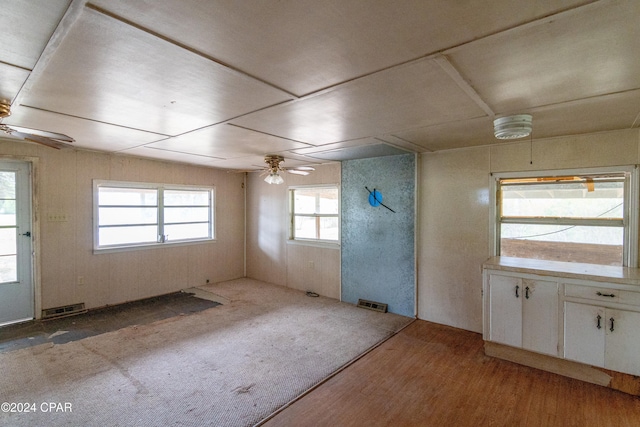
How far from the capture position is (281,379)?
2.68 m

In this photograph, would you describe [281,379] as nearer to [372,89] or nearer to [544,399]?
[544,399]

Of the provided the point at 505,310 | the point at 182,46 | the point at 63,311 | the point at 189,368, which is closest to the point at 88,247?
the point at 63,311

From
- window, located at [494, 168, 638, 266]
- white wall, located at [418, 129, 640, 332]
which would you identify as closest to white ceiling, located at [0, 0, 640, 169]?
white wall, located at [418, 129, 640, 332]

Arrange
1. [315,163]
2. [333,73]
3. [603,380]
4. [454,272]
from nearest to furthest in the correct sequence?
[333,73]
[603,380]
[454,272]
[315,163]

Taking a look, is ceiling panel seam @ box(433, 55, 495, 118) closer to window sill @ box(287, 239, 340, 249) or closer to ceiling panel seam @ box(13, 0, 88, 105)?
ceiling panel seam @ box(13, 0, 88, 105)

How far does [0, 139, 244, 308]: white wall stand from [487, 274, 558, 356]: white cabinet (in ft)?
16.4

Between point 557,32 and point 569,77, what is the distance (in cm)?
64

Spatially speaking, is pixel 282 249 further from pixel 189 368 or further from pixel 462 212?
pixel 462 212

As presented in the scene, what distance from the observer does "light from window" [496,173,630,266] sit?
10.1 feet

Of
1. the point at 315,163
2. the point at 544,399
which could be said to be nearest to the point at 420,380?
the point at 544,399

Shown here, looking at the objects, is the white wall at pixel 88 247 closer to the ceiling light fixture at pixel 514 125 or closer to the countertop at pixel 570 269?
the countertop at pixel 570 269

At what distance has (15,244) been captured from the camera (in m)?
3.91

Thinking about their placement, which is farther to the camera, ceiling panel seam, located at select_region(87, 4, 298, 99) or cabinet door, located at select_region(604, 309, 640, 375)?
cabinet door, located at select_region(604, 309, 640, 375)

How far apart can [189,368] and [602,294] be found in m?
3.80
